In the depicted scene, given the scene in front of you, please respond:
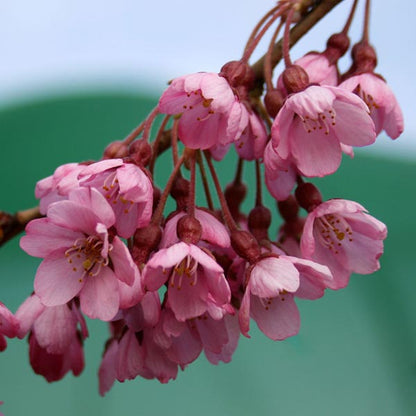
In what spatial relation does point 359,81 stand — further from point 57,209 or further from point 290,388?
point 290,388

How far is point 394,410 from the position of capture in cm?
137

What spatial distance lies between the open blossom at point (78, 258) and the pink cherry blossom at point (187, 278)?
0.07ft

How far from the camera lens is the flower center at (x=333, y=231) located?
2.18 ft

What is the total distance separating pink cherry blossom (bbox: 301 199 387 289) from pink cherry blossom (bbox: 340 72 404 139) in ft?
0.38

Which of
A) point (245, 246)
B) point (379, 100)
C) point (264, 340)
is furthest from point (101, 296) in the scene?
point (264, 340)

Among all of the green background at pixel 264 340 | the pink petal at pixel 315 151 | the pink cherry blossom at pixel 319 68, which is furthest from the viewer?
the green background at pixel 264 340

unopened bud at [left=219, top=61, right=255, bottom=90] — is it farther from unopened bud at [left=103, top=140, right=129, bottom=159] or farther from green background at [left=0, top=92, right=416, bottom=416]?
green background at [left=0, top=92, right=416, bottom=416]

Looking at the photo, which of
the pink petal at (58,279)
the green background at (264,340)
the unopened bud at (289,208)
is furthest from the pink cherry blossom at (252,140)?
the green background at (264,340)

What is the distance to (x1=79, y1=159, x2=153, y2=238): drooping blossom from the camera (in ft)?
1.81

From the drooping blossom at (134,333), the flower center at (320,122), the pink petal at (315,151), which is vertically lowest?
the drooping blossom at (134,333)

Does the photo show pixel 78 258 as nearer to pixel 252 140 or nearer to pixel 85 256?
pixel 85 256

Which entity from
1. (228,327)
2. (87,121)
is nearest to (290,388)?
(228,327)

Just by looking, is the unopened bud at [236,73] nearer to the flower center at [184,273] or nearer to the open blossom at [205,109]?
the open blossom at [205,109]

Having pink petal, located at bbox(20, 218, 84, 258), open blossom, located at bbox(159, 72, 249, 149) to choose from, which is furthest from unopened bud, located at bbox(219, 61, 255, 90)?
pink petal, located at bbox(20, 218, 84, 258)
